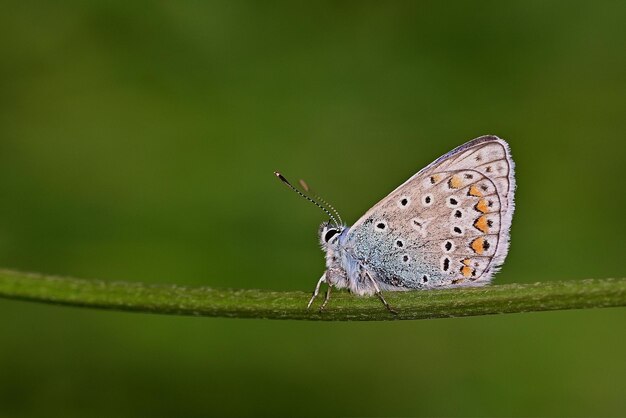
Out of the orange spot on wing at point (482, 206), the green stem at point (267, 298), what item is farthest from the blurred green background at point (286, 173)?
the green stem at point (267, 298)

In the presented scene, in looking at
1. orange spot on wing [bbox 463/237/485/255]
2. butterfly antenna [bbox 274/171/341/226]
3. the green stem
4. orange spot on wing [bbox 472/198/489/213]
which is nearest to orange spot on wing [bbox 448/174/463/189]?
orange spot on wing [bbox 472/198/489/213]

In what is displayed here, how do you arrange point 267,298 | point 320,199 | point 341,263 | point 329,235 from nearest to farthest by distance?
point 267,298, point 341,263, point 329,235, point 320,199

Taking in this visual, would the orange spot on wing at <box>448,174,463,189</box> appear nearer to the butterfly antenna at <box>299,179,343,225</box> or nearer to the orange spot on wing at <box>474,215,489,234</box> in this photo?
the orange spot on wing at <box>474,215,489,234</box>

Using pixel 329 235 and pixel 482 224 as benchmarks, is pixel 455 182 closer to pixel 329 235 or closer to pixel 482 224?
pixel 482 224

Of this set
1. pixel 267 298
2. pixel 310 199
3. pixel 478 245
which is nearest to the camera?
pixel 267 298

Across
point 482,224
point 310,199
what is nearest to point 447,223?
point 482,224

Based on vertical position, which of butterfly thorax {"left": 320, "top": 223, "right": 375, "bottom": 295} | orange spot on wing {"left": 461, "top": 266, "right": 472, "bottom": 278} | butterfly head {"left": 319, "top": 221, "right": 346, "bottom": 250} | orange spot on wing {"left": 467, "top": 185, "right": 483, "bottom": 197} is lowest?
orange spot on wing {"left": 461, "top": 266, "right": 472, "bottom": 278}

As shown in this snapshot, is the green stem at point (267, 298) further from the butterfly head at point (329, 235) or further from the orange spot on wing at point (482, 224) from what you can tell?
the butterfly head at point (329, 235)
